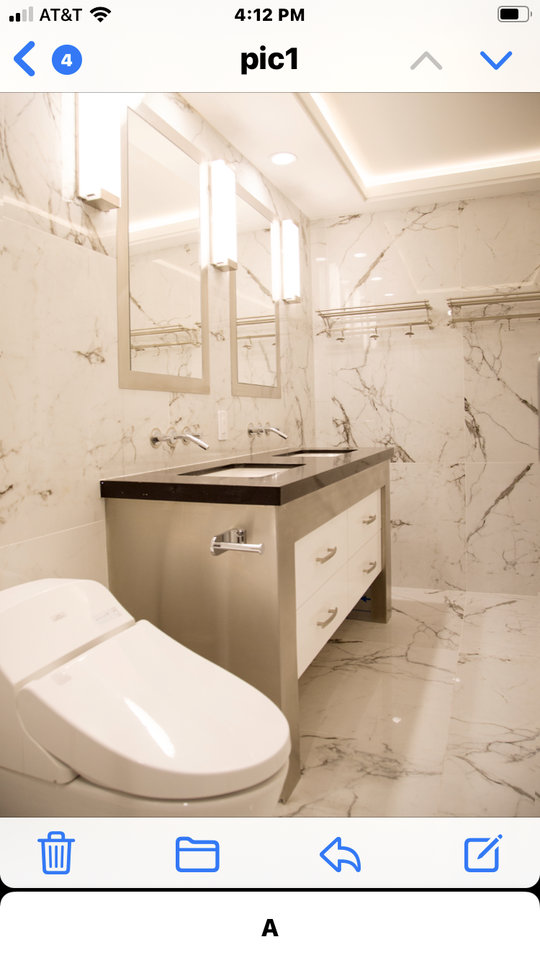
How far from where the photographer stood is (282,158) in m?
2.22

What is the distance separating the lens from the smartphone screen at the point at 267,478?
0.57 meters

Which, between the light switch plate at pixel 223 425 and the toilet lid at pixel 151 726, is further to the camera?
the light switch plate at pixel 223 425

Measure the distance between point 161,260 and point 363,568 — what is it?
1.25 m

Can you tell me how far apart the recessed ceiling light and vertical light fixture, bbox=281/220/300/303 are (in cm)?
29

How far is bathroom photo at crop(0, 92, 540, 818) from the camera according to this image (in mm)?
853

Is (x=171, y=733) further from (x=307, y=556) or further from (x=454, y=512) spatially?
(x=454, y=512)

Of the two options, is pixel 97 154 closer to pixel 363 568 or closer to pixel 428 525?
pixel 363 568

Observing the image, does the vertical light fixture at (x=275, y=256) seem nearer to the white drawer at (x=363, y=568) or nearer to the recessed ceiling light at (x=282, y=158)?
the recessed ceiling light at (x=282, y=158)
